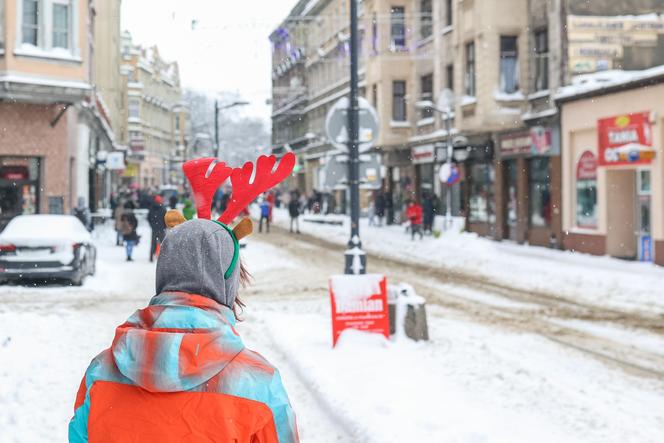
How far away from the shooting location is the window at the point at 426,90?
3524 centimetres

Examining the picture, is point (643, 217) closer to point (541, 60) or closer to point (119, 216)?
point (541, 60)

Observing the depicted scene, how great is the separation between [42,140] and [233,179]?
23.0m

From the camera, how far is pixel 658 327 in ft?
36.3

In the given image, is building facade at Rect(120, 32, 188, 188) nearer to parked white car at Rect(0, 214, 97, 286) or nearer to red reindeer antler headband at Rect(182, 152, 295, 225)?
parked white car at Rect(0, 214, 97, 286)

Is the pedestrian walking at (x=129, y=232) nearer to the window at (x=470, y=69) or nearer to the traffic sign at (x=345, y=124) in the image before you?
the traffic sign at (x=345, y=124)

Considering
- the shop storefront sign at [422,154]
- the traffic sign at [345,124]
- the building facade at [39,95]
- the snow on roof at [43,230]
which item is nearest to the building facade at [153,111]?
the shop storefront sign at [422,154]

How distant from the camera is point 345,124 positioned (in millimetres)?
11086

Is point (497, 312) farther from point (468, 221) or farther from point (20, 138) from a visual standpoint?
point (468, 221)

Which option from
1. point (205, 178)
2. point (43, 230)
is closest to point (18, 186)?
point (43, 230)

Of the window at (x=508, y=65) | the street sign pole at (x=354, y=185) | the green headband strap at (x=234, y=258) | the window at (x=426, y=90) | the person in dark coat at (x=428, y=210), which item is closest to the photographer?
the green headband strap at (x=234, y=258)

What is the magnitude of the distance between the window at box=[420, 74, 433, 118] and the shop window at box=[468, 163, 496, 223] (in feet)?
15.6

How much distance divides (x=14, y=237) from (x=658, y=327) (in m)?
10.9

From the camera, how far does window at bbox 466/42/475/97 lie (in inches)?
1098

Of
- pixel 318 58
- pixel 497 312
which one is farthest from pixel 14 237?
pixel 318 58
